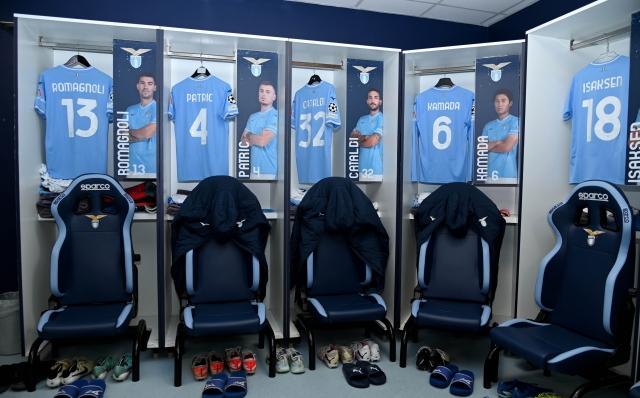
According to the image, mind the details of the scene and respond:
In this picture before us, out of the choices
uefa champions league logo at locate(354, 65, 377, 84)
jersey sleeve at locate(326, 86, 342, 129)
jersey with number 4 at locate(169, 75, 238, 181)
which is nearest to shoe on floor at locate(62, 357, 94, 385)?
jersey with number 4 at locate(169, 75, 238, 181)

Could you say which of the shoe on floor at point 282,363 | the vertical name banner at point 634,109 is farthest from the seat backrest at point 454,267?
the shoe on floor at point 282,363

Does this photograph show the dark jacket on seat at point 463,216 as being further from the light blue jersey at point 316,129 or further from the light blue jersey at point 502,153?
the light blue jersey at point 316,129

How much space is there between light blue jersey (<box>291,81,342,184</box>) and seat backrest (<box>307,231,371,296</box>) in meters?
0.62

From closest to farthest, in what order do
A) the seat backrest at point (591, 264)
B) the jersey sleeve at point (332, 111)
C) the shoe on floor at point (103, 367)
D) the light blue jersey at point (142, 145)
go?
the seat backrest at point (591, 264) < the shoe on floor at point (103, 367) < the light blue jersey at point (142, 145) < the jersey sleeve at point (332, 111)

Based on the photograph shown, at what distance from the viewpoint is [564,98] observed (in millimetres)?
2953

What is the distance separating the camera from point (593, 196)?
238cm

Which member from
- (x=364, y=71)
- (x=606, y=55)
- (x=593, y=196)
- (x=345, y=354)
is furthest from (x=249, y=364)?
(x=606, y=55)

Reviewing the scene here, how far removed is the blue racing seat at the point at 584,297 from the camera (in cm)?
215

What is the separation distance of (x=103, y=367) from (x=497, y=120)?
11.1 ft

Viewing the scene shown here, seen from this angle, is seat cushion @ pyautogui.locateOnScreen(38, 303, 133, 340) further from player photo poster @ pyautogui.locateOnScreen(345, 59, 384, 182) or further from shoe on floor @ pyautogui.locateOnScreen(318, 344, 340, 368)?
player photo poster @ pyautogui.locateOnScreen(345, 59, 384, 182)

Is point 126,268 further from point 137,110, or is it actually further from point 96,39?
point 96,39

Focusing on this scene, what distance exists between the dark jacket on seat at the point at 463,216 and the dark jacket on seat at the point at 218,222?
1200mm

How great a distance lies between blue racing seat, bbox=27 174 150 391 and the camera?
2.70 meters

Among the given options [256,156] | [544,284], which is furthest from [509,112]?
[256,156]
